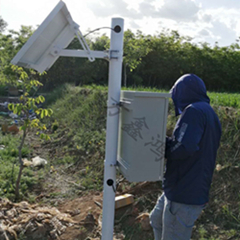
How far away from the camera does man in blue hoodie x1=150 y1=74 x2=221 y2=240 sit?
7.00 feet

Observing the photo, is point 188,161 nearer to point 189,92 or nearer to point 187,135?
point 187,135

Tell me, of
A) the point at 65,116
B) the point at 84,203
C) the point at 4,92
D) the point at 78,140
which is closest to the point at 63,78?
the point at 4,92

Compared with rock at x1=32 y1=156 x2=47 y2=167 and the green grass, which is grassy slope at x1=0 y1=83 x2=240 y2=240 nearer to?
the green grass

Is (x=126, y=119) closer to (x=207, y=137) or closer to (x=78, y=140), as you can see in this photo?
(x=207, y=137)

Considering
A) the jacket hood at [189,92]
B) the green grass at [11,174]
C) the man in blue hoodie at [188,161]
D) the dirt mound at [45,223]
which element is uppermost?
the jacket hood at [189,92]

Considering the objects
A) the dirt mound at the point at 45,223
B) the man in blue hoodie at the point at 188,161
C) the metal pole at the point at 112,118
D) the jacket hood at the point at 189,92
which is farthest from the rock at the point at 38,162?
the jacket hood at the point at 189,92

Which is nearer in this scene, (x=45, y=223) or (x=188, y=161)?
(x=188, y=161)

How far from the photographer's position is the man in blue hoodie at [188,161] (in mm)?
2135

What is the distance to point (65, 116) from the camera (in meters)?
9.55

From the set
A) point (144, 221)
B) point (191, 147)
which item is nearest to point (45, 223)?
point (144, 221)

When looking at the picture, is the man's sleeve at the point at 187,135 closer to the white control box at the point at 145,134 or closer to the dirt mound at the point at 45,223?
the white control box at the point at 145,134

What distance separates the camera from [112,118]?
229 cm

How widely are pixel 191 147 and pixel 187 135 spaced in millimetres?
90

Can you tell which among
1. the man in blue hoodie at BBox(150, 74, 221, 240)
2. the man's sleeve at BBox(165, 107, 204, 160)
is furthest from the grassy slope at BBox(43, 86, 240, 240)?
the man's sleeve at BBox(165, 107, 204, 160)
